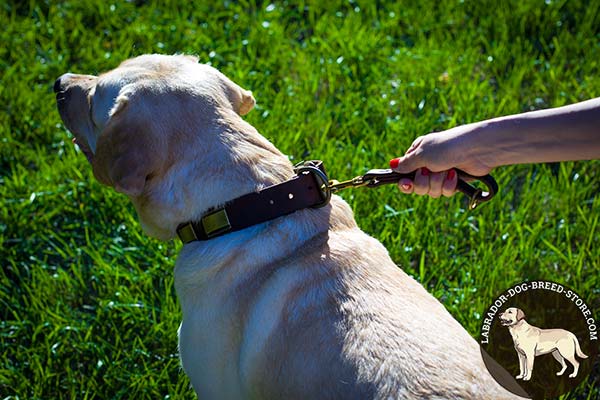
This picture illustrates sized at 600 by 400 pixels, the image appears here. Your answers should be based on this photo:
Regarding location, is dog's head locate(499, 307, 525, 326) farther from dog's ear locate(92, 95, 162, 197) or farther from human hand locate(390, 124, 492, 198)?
dog's ear locate(92, 95, 162, 197)

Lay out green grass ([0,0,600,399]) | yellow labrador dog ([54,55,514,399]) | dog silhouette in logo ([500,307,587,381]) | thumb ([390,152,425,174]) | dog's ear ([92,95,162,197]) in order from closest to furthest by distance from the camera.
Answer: yellow labrador dog ([54,55,514,399]), dog's ear ([92,95,162,197]), thumb ([390,152,425,174]), dog silhouette in logo ([500,307,587,381]), green grass ([0,0,600,399])

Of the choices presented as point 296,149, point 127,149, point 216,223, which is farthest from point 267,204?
point 296,149

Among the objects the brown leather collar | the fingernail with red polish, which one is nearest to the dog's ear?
the brown leather collar

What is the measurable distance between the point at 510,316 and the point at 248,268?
130 centimetres

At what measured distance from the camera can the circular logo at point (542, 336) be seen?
3.42 m

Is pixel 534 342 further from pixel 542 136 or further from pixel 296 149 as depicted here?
pixel 296 149

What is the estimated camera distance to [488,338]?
3514 millimetres

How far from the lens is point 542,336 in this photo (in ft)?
11.2

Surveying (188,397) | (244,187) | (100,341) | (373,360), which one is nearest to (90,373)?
(100,341)

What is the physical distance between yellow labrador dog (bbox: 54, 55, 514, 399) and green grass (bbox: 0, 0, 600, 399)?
0.90 metres

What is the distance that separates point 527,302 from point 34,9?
398cm

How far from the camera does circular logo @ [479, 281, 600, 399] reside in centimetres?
342

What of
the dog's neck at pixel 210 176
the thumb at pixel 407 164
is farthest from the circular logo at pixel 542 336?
the dog's neck at pixel 210 176

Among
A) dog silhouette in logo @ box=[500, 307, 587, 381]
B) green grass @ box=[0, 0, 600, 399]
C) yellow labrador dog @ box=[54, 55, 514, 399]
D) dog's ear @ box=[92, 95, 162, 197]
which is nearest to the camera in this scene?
yellow labrador dog @ box=[54, 55, 514, 399]
